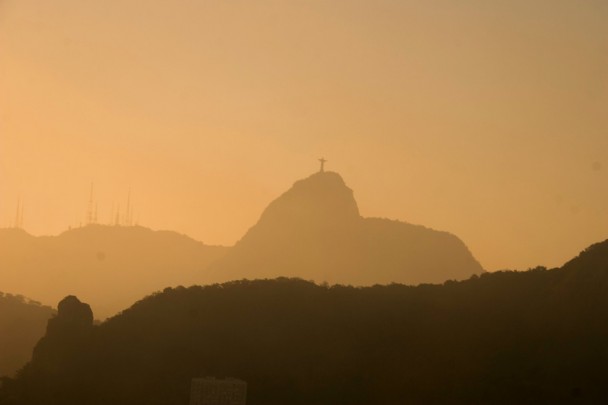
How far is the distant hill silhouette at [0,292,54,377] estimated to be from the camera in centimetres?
9725

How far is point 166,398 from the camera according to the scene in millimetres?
55594

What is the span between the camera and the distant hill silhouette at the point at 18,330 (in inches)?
3829

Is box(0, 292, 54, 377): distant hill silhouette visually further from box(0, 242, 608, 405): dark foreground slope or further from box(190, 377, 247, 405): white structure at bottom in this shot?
box(190, 377, 247, 405): white structure at bottom

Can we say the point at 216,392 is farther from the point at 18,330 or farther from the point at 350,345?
the point at 18,330

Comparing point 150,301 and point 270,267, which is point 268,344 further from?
point 270,267

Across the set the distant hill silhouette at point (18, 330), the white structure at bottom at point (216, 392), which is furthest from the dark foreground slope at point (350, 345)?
the distant hill silhouette at point (18, 330)

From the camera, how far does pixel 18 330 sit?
10988cm

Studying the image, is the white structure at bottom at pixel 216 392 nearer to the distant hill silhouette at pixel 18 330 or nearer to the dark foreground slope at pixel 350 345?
the dark foreground slope at pixel 350 345

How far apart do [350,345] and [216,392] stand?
1387 centimetres

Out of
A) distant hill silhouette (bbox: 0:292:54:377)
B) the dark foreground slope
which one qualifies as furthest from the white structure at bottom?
distant hill silhouette (bbox: 0:292:54:377)

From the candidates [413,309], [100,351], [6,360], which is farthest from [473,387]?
[6,360]

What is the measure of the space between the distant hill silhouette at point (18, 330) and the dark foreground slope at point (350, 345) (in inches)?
1254

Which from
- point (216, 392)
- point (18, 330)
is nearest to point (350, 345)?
point (216, 392)

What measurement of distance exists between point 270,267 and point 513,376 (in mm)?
146678
